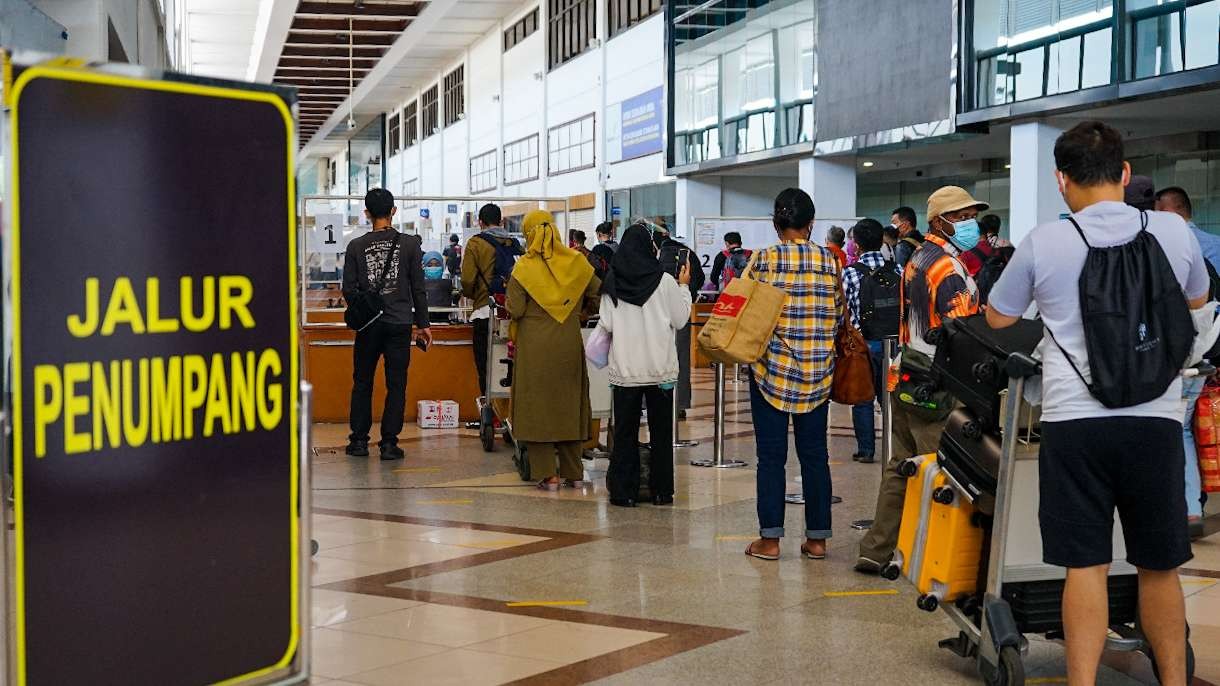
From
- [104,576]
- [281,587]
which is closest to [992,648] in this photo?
[281,587]

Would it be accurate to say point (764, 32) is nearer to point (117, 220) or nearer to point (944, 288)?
point (944, 288)

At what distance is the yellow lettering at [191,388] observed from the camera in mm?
2193

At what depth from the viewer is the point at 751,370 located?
5.88 m

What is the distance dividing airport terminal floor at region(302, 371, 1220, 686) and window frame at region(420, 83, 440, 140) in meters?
39.6

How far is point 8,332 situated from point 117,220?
0.23 meters

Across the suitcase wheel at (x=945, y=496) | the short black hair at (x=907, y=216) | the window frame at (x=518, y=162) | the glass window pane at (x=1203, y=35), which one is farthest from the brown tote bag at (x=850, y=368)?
the window frame at (x=518, y=162)

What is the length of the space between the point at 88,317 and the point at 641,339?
534 cm

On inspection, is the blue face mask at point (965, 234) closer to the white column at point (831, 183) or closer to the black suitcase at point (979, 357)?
the black suitcase at point (979, 357)

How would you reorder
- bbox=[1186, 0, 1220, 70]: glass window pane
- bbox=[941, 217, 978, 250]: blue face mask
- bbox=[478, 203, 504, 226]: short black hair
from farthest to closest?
bbox=[1186, 0, 1220, 70]: glass window pane < bbox=[478, 203, 504, 226]: short black hair < bbox=[941, 217, 978, 250]: blue face mask

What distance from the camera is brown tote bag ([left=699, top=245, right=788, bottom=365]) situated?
5637 mm

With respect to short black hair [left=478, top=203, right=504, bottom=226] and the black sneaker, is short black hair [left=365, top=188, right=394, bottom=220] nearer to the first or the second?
short black hair [left=478, top=203, right=504, bottom=226]

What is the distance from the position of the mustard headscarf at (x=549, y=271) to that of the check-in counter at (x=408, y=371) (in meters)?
3.83

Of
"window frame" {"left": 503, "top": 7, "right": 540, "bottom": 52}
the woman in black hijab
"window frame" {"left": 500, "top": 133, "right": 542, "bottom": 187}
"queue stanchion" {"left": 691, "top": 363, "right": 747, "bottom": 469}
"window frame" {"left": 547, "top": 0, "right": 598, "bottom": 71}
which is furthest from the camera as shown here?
"window frame" {"left": 503, "top": 7, "right": 540, "bottom": 52}

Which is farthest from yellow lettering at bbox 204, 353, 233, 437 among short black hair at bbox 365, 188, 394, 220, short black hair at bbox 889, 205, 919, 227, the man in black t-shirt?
short black hair at bbox 365, 188, 394, 220
